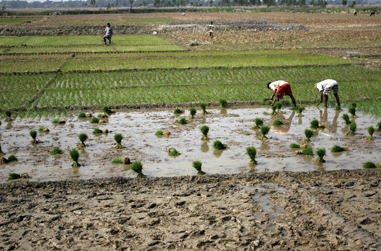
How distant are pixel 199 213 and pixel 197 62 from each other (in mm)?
14224

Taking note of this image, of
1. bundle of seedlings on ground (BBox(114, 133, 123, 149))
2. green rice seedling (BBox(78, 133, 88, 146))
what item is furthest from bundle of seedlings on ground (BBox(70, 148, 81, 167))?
bundle of seedlings on ground (BBox(114, 133, 123, 149))

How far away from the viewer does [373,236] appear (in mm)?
4727

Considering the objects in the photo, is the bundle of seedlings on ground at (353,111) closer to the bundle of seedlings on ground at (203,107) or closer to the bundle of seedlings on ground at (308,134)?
the bundle of seedlings on ground at (308,134)

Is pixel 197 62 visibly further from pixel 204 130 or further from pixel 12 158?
pixel 12 158

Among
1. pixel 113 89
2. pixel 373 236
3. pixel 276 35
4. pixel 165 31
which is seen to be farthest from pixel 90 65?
pixel 165 31

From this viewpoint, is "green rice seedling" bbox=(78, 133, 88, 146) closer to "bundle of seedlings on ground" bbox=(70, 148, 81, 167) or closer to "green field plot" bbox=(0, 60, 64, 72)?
"bundle of seedlings on ground" bbox=(70, 148, 81, 167)

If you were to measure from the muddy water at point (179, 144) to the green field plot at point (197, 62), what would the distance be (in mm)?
7135

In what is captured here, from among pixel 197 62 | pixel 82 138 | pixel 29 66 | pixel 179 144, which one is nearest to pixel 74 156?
A: pixel 82 138

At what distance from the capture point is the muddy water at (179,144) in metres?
7.41

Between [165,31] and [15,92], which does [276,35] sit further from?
[15,92]

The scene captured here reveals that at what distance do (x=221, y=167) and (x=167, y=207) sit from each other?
84.0 inches

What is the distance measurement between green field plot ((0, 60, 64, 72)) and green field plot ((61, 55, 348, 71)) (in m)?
0.64

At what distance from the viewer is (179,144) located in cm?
873

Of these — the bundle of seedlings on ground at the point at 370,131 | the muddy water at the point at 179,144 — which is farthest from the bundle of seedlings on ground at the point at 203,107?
the bundle of seedlings on ground at the point at 370,131
